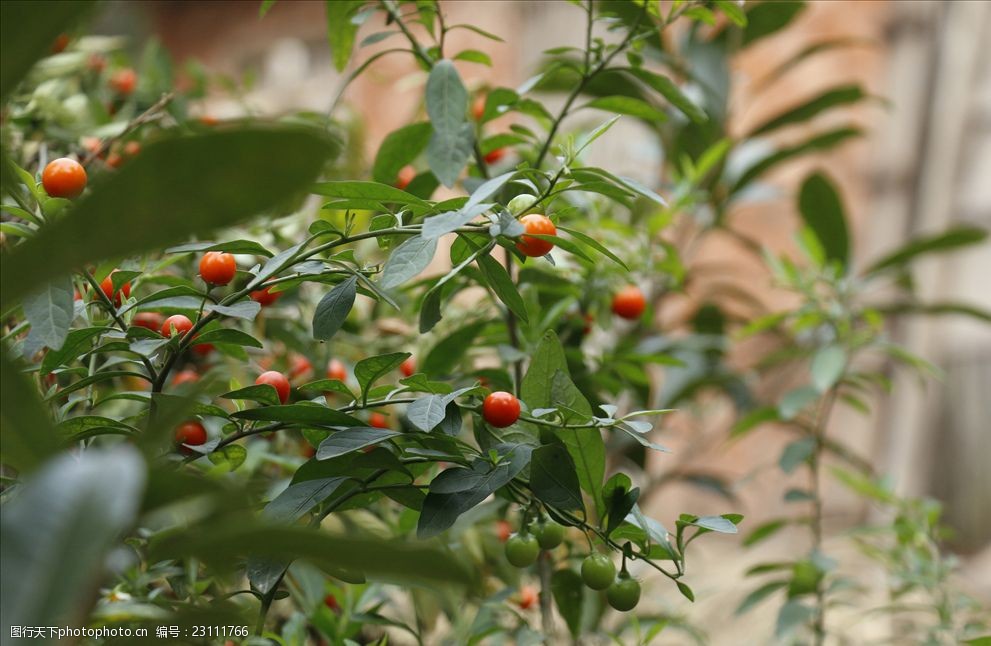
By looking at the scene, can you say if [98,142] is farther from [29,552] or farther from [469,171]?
[29,552]

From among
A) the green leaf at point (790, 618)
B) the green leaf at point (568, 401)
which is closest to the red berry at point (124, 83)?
the green leaf at point (568, 401)

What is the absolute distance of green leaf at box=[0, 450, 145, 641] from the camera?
259mm

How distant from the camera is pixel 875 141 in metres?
2.05

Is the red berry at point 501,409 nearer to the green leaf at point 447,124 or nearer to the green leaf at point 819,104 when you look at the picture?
the green leaf at point 447,124

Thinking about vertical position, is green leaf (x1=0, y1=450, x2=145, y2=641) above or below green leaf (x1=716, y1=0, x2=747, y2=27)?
below

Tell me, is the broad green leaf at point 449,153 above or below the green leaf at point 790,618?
above

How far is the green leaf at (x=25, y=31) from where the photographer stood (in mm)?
316

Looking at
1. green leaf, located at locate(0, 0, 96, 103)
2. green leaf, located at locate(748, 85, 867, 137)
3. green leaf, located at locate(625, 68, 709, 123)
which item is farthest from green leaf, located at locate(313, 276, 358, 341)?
green leaf, located at locate(748, 85, 867, 137)

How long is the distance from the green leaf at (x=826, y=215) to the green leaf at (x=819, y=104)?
0.14m

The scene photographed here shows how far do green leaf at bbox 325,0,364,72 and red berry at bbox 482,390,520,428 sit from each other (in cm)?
36

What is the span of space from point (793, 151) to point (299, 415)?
1.20 m

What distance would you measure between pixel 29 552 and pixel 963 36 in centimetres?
208

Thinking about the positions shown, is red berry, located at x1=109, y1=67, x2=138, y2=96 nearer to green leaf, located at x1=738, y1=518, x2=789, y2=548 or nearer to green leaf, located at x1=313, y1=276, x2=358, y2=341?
green leaf, located at x1=313, y1=276, x2=358, y2=341

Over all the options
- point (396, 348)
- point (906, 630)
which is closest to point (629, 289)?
point (396, 348)
